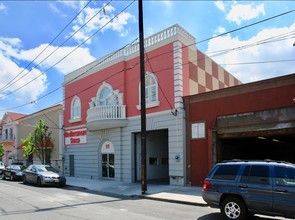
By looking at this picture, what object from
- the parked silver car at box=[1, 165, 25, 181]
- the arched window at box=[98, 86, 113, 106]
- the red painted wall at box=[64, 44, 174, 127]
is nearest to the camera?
the red painted wall at box=[64, 44, 174, 127]

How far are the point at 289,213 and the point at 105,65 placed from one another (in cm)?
1926

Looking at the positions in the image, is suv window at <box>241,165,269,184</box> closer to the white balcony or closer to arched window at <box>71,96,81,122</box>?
the white balcony

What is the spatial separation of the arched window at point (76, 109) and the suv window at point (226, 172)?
1966 centimetres

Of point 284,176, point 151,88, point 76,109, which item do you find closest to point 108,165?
point 76,109

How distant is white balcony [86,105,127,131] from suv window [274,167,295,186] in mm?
14765

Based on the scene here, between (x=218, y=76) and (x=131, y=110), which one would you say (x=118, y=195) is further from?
(x=218, y=76)

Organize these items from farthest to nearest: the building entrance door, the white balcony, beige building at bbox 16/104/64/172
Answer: beige building at bbox 16/104/64/172 → the building entrance door → the white balcony

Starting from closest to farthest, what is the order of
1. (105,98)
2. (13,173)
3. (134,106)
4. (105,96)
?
(134,106) < (105,98) < (105,96) < (13,173)

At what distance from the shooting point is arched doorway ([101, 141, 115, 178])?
79.2 feet

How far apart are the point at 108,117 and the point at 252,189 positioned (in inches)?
603

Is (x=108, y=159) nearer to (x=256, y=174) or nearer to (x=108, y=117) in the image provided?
(x=108, y=117)

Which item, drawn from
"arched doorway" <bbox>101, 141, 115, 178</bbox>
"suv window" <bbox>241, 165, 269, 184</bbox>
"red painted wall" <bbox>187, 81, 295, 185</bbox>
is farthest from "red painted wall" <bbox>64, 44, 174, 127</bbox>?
"suv window" <bbox>241, 165, 269, 184</bbox>

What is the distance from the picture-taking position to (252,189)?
8867mm

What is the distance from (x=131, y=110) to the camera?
73.7 feet
